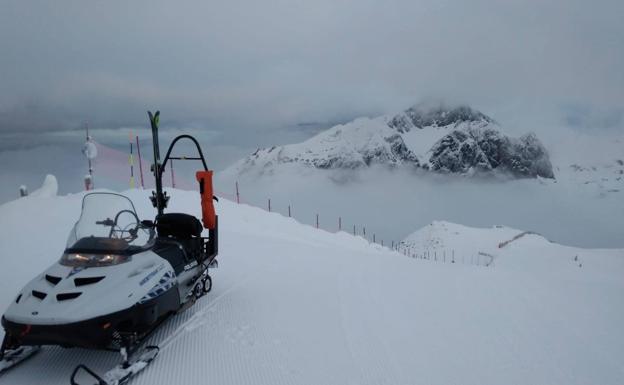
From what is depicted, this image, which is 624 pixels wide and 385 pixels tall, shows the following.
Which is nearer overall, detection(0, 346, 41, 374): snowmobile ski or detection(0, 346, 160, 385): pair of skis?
detection(0, 346, 160, 385): pair of skis

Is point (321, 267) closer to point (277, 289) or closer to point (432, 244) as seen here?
point (277, 289)

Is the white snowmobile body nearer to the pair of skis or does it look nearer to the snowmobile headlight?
the snowmobile headlight

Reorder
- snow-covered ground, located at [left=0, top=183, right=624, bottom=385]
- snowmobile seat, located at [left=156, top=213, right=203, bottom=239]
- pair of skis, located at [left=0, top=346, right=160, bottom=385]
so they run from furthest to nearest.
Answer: snowmobile seat, located at [left=156, top=213, right=203, bottom=239] < snow-covered ground, located at [left=0, top=183, right=624, bottom=385] < pair of skis, located at [left=0, top=346, right=160, bottom=385]

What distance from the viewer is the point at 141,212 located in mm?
11977

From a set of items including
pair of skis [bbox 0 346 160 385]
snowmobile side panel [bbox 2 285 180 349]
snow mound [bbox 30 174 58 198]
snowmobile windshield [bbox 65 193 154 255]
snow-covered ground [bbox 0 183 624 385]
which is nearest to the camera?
snowmobile side panel [bbox 2 285 180 349]

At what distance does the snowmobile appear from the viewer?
3.04 metres

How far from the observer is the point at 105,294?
3242 millimetres

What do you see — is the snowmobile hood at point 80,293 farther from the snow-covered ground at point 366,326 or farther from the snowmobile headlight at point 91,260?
the snow-covered ground at point 366,326

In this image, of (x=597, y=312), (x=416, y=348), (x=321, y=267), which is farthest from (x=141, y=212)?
(x=597, y=312)

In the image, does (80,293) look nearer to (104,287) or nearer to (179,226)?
(104,287)

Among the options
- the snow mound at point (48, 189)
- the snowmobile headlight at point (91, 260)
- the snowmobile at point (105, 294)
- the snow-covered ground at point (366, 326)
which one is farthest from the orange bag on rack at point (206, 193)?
the snow mound at point (48, 189)

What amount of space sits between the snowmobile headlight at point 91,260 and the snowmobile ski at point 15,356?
95 cm

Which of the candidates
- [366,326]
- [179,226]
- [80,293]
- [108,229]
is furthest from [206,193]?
[366,326]

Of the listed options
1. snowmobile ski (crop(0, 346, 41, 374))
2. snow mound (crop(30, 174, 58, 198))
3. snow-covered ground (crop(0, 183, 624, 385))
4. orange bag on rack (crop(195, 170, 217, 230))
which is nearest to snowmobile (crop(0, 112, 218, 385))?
snowmobile ski (crop(0, 346, 41, 374))
